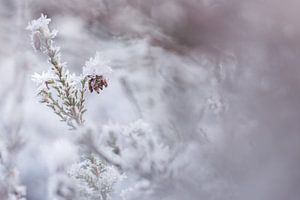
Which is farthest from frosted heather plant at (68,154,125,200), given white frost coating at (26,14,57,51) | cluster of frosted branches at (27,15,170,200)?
white frost coating at (26,14,57,51)

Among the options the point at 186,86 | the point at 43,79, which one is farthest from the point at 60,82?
the point at 186,86

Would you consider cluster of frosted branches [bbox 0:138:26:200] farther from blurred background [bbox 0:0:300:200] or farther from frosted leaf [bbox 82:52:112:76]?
frosted leaf [bbox 82:52:112:76]

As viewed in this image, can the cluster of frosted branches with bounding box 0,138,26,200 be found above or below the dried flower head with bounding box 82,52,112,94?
below

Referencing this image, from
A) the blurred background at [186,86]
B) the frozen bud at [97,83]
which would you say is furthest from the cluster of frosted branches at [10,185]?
the frozen bud at [97,83]

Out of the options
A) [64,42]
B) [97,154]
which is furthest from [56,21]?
[97,154]

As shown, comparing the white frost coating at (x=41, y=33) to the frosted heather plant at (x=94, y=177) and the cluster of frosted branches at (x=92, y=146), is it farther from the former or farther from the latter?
the frosted heather plant at (x=94, y=177)

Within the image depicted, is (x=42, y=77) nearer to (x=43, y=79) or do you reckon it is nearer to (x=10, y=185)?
(x=43, y=79)

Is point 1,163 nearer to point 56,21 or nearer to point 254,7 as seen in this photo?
point 56,21
